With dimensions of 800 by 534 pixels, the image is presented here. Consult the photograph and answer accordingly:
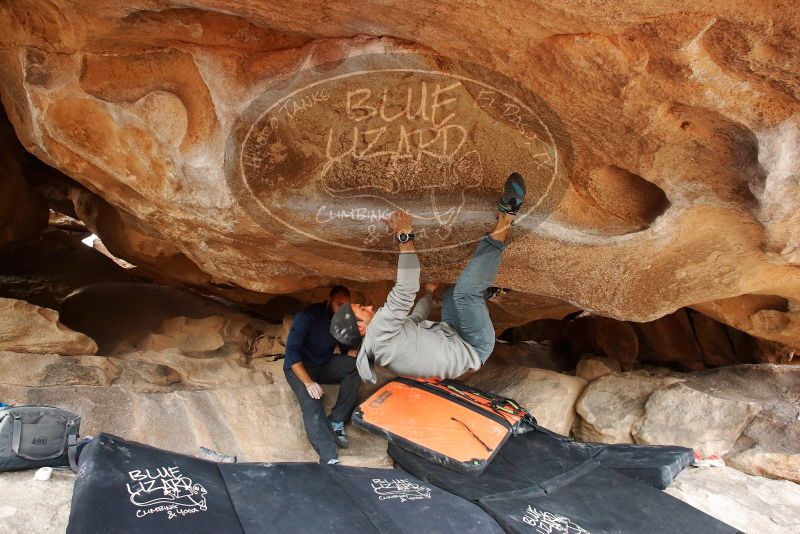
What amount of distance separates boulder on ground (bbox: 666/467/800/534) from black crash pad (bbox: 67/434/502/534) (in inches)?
50.9

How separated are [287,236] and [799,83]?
240cm

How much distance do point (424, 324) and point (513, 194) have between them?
0.84 meters

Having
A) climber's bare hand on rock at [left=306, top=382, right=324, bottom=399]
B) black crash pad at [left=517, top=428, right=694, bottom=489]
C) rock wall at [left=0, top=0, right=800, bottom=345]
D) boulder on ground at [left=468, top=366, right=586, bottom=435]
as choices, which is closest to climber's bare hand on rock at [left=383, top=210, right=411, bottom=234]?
rock wall at [left=0, top=0, right=800, bottom=345]

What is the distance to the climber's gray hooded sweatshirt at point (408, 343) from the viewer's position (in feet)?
8.24

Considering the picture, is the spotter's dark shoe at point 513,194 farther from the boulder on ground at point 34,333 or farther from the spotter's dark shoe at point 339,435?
the boulder on ground at point 34,333

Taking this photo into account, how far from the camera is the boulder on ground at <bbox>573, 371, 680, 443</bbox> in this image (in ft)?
12.4

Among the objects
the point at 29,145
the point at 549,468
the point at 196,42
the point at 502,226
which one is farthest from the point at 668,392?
the point at 29,145

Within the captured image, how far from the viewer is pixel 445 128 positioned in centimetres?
270

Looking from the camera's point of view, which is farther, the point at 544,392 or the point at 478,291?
the point at 544,392

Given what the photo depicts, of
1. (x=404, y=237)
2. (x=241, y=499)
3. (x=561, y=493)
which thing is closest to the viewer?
(x=241, y=499)

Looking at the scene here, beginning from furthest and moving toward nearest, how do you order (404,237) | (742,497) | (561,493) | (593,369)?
(593,369) → (742,497) → (404,237) → (561,493)

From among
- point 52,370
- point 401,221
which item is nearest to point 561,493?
point 401,221

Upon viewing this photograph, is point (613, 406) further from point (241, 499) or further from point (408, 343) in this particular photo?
point (241, 499)

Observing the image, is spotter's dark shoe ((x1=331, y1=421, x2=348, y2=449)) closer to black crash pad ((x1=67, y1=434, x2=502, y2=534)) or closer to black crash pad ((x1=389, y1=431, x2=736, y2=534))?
black crash pad ((x1=389, y1=431, x2=736, y2=534))
